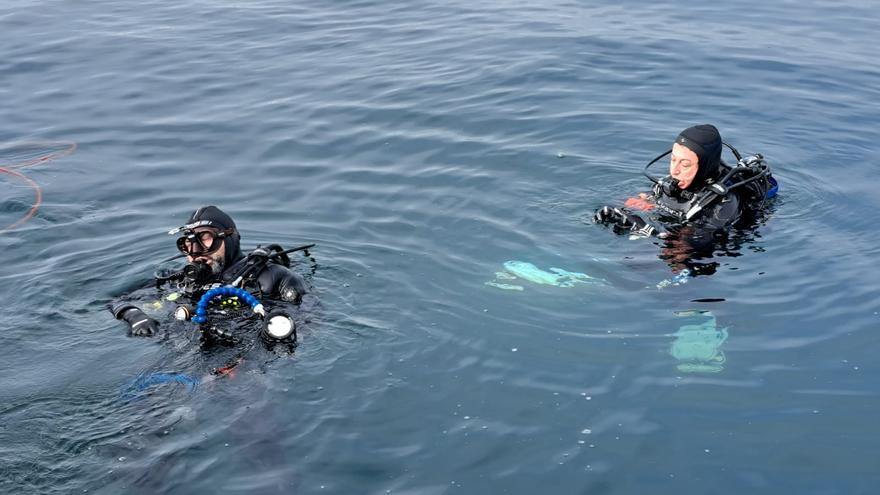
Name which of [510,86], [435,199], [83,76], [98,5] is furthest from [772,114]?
[98,5]

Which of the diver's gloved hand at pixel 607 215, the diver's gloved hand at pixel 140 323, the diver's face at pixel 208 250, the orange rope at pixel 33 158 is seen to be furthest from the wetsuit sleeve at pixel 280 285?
the orange rope at pixel 33 158

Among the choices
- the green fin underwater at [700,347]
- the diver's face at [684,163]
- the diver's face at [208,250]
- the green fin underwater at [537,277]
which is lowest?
the green fin underwater at [700,347]

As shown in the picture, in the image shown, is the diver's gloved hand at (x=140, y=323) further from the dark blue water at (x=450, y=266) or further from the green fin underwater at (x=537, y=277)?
the green fin underwater at (x=537, y=277)

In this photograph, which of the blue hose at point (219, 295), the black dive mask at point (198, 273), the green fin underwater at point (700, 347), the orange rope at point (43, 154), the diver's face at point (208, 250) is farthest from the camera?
the orange rope at point (43, 154)

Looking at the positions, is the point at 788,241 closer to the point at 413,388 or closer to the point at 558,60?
the point at 413,388

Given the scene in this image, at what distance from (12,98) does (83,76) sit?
4.18 ft

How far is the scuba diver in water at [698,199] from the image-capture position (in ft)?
29.5

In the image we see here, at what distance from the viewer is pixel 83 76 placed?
15391 mm

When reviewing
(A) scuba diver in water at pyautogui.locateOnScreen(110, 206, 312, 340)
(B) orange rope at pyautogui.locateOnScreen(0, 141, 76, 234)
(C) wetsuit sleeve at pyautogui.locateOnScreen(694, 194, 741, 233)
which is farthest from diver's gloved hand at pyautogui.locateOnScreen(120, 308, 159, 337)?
(C) wetsuit sleeve at pyautogui.locateOnScreen(694, 194, 741, 233)

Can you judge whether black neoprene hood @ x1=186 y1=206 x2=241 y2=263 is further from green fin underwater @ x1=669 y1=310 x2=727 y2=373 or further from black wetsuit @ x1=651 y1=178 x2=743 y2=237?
black wetsuit @ x1=651 y1=178 x2=743 y2=237

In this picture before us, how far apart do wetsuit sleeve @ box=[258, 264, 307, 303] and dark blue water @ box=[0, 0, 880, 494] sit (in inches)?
10.3

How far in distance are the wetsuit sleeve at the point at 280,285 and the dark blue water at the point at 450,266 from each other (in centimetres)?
26

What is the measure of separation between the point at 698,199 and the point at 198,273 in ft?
14.9

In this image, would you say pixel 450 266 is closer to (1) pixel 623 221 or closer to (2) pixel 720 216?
(1) pixel 623 221
